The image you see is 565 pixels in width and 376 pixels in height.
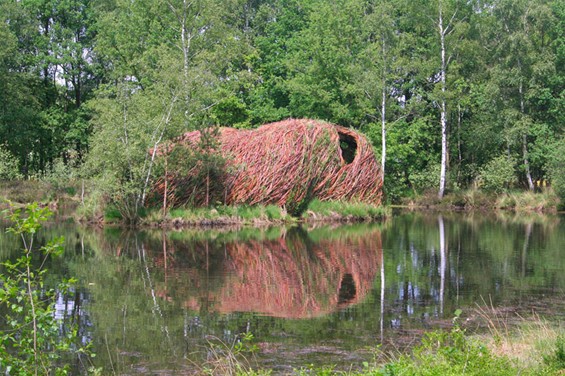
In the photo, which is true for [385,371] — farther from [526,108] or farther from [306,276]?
[526,108]

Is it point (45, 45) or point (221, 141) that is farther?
point (45, 45)

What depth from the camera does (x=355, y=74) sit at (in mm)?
41062

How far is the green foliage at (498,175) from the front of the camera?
135 ft

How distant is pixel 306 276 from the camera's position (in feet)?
50.6

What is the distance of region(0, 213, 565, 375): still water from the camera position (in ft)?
30.1

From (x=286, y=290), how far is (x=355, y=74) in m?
29.2

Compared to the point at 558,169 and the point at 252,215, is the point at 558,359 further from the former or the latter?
the point at 558,169

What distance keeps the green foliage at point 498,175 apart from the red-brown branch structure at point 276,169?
12522 millimetres

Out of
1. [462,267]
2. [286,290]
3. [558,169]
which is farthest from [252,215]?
[558,169]

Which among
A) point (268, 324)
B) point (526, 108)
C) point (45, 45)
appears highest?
point (45, 45)

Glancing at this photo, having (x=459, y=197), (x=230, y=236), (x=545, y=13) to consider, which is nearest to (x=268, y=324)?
(x=230, y=236)

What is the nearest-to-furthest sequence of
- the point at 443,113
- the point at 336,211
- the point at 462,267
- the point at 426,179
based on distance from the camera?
the point at 462,267 → the point at 336,211 → the point at 443,113 → the point at 426,179

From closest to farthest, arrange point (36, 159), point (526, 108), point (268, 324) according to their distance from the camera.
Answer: point (268, 324) < point (526, 108) < point (36, 159)

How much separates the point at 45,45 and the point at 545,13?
106 ft
